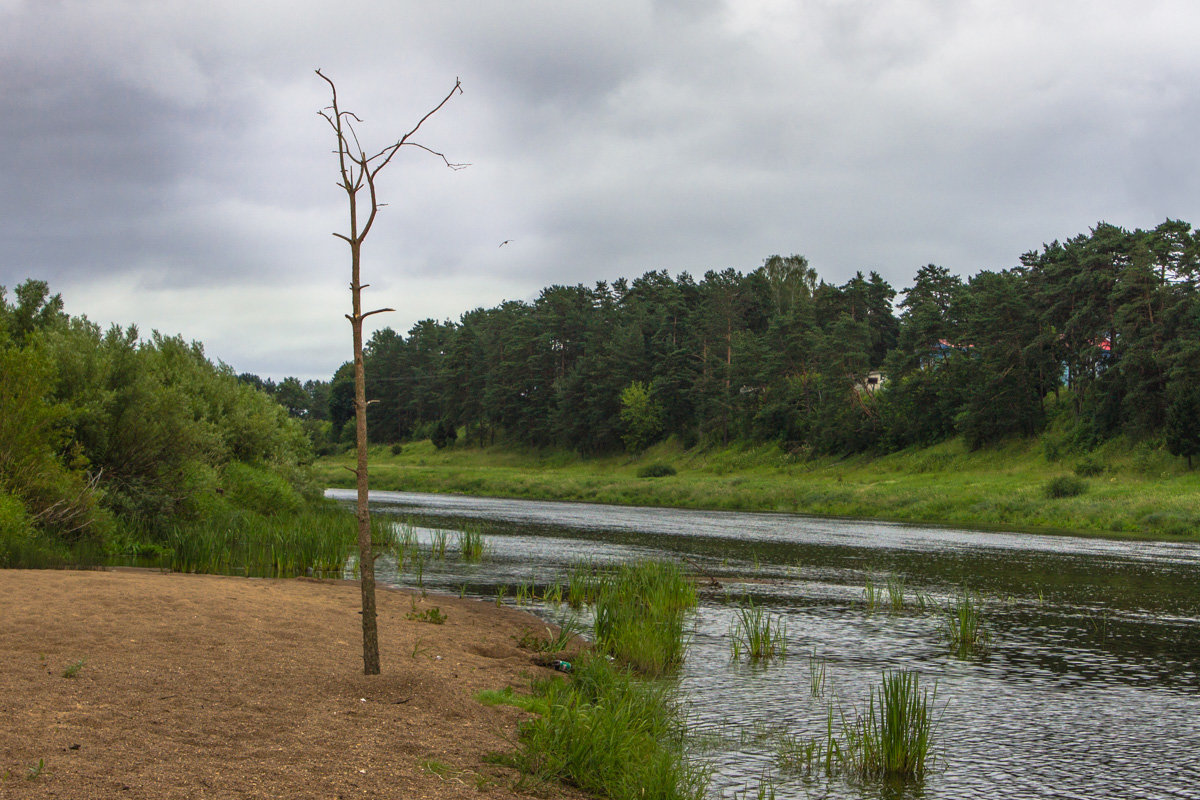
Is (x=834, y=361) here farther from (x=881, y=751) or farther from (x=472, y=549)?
(x=881, y=751)

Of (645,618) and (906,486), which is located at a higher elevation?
(906,486)

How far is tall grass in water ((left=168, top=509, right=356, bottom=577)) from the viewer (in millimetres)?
21719

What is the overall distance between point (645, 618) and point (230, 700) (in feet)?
28.6

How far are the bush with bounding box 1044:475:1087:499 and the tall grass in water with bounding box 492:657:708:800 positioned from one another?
48.6m

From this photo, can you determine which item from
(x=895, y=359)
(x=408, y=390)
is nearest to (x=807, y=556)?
(x=895, y=359)

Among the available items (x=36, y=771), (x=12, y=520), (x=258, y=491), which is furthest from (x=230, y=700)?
(x=258, y=491)

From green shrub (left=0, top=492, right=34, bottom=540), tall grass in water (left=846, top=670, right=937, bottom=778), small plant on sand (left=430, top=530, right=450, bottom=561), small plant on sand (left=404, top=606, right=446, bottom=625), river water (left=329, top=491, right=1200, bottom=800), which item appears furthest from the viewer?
small plant on sand (left=430, top=530, right=450, bottom=561)

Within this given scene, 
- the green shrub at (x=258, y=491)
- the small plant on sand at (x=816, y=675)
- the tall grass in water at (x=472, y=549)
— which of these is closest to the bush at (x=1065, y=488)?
the tall grass in water at (x=472, y=549)

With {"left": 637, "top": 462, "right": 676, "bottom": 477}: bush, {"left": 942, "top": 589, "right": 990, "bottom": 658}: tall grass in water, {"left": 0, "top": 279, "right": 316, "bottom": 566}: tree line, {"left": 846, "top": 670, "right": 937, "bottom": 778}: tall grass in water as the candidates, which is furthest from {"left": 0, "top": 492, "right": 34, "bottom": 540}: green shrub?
{"left": 637, "top": 462, "right": 676, "bottom": 477}: bush

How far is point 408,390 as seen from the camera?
14688 cm

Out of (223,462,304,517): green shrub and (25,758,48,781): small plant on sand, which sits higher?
(223,462,304,517): green shrub

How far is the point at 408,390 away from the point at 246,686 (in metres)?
140

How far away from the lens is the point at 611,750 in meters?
8.97

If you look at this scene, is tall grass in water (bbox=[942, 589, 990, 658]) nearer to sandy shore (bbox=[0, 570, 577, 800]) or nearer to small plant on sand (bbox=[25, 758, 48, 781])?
sandy shore (bbox=[0, 570, 577, 800])
